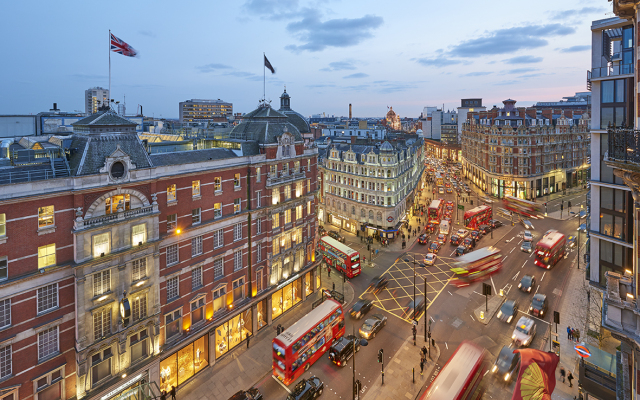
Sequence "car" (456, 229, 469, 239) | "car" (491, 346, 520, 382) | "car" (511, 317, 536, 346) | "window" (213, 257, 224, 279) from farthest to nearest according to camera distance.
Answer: "car" (456, 229, 469, 239) → "car" (511, 317, 536, 346) → "window" (213, 257, 224, 279) → "car" (491, 346, 520, 382)

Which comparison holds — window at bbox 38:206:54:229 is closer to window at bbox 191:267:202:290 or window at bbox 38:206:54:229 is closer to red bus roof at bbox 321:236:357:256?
window at bbox 191:267:202:290

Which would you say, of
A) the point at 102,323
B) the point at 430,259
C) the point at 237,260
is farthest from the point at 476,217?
the point at 102,323

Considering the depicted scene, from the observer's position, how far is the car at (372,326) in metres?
39.2

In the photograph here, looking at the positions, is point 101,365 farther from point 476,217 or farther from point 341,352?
point 476,217

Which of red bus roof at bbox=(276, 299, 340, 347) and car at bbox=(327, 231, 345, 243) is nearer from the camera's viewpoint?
red bus roof at bbox=(276, 299, 340, 347)

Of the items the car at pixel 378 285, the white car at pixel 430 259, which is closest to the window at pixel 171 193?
the car at pixel 378 285

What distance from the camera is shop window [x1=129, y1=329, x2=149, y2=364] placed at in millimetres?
29125

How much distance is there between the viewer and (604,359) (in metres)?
28.9

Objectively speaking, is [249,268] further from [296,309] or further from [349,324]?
[349,324]

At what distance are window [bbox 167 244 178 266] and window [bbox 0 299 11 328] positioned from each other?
11.4 meters

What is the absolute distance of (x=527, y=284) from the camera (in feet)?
161

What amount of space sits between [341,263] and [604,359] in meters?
34.3

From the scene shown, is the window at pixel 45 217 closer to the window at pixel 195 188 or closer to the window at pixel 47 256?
the window at pixel 47 256

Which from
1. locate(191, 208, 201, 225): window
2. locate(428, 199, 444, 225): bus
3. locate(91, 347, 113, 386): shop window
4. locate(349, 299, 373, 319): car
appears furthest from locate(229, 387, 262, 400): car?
locate(428, 199, 444, 225): bus
